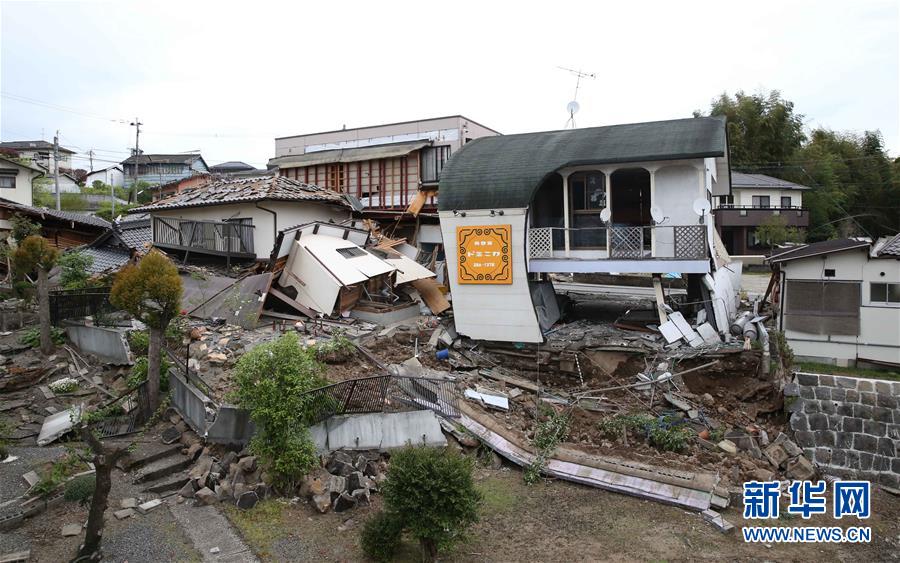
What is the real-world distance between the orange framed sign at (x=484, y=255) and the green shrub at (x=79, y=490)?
378 inches

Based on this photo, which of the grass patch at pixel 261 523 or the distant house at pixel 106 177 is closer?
the grass patch at pixel 261 523

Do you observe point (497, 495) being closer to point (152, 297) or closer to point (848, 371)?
point (152, 297)

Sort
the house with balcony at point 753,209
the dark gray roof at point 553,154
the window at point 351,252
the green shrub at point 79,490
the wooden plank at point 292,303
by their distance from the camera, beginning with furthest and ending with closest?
the house with balcony at point 753,209 → the window at point 351,252 → the wooden plank at point 292,303 → the dark gray roof at point 553,154 → the green shrub at point 79,490

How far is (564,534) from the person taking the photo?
876 centimetres

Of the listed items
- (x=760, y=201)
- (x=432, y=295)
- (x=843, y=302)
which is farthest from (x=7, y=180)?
(x=760, y=201)

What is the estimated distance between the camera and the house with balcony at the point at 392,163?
28.0 m

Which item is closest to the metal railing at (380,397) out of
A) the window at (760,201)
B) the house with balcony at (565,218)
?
the house with balcony at (565,218)

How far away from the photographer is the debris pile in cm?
894

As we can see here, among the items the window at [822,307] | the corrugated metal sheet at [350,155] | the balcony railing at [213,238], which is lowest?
the window at [822,307]

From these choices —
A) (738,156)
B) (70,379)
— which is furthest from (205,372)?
(738,156)

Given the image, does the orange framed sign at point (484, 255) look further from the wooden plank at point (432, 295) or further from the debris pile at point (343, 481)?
the debris pile at point (343, 481)

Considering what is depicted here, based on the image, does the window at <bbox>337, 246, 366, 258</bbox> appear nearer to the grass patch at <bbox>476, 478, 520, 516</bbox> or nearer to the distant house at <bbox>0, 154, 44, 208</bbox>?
the grass patch at <bbox>476, 478, 520, 516</bbox>

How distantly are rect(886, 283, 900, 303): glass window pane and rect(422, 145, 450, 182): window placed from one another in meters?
18.9

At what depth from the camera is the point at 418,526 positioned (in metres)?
7.43
